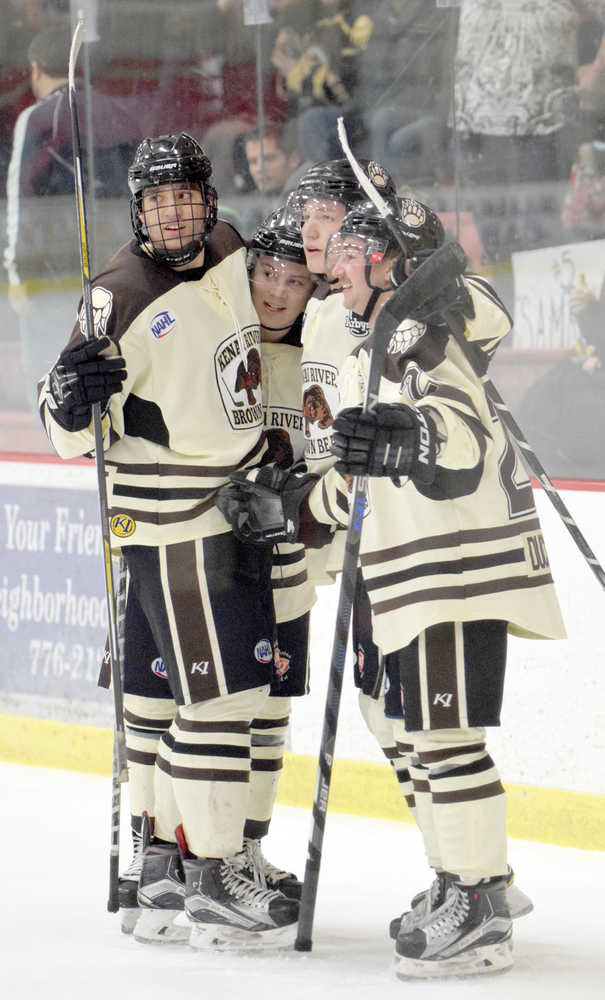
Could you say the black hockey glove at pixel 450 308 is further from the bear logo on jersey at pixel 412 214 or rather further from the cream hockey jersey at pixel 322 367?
the cream hockey jersey at pixel 322 367

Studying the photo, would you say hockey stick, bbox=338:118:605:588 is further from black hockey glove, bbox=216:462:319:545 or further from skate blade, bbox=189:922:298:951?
skate blade, bbox=189:922:298:951

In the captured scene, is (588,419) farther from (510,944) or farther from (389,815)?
(510,944)

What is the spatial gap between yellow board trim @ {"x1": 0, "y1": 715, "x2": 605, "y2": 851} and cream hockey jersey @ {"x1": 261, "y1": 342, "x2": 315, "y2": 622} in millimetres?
850

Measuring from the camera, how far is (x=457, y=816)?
2334mm

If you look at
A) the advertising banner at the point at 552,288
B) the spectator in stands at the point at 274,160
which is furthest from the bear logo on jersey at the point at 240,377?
the spectator in stands at the point at 274,160

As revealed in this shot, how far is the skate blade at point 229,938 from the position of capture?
8.49ft

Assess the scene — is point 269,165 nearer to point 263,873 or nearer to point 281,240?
point 281,240

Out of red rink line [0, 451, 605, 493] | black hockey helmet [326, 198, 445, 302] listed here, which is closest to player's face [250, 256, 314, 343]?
black hockey helmet [326, 198, 445, 302]

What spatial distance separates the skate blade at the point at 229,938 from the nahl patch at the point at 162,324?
3.26 ft

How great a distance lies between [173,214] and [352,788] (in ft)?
5.22

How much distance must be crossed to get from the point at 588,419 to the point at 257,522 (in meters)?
1.36

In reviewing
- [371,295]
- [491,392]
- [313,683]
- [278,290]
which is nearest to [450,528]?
[491,392]

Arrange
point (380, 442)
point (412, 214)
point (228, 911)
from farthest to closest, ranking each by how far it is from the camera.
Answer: point (228, 911) → point (412, 214) → point (380, 442)

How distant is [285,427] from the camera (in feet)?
9.09
